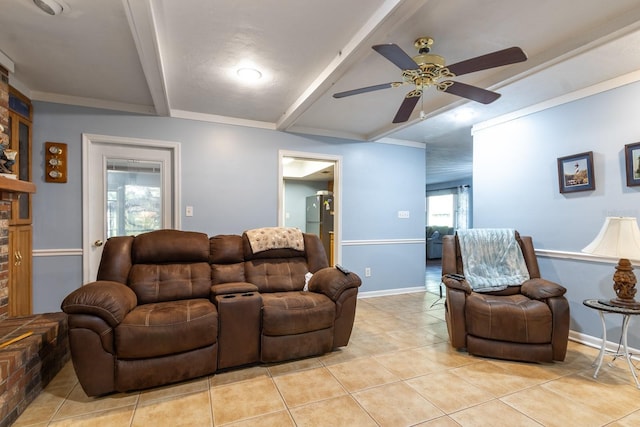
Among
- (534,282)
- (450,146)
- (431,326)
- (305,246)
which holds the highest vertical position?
(450,146)

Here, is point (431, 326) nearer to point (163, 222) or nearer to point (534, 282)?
point (534, 282)

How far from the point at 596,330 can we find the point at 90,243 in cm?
496

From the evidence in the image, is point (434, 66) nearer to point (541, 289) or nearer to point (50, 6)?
point (541, 289)

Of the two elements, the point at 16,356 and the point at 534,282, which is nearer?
the point at 16,356

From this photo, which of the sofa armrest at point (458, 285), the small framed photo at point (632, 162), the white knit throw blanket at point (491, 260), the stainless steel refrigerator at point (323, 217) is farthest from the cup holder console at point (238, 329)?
the stainless steel refrigerator at point (323, 217)

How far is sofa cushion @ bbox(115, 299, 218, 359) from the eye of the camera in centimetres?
188

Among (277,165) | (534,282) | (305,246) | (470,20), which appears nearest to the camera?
(470,20)

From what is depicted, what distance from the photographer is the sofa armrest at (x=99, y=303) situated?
1793 millimetres

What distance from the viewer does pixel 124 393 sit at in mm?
1948

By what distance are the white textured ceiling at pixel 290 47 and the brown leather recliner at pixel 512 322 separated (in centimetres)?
179

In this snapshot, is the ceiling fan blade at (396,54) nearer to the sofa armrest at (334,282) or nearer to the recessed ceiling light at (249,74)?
the recessed ceiling light at (249,74)

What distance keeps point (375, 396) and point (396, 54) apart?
2.08 meters

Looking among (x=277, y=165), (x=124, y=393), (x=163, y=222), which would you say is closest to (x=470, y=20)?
(x=277, y=165)

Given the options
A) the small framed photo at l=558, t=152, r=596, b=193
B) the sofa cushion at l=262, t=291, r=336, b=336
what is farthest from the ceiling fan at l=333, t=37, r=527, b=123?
the sofa cushion at l=262, t=291, r=336, b=336
